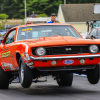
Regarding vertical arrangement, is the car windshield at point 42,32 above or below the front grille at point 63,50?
above

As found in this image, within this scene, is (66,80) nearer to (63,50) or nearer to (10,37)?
(10,37)

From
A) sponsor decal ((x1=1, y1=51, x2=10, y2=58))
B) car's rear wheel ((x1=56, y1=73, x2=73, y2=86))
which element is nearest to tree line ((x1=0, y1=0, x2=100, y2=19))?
car's rear wheel ((x1=56, y1=73, x2=73, y2=86))

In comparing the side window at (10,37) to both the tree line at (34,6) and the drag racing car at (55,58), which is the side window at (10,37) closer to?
the drag racing car at (55,58)

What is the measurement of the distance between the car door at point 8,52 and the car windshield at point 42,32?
0.34 m

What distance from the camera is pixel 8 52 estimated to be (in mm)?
8508

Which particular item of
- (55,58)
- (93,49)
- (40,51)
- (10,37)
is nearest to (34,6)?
(10,37)

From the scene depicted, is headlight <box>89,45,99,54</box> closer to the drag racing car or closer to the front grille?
the drag racing car

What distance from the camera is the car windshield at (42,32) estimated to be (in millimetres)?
8406

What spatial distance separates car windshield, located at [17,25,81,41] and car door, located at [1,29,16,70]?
1.12 ft

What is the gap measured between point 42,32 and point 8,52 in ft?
3.02

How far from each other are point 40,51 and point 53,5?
109m

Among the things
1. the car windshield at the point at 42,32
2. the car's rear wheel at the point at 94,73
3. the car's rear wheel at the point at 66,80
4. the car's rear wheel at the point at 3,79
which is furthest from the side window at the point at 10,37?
the car's rear wheel at the point at 94,73

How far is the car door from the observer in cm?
841

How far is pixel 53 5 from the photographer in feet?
378
